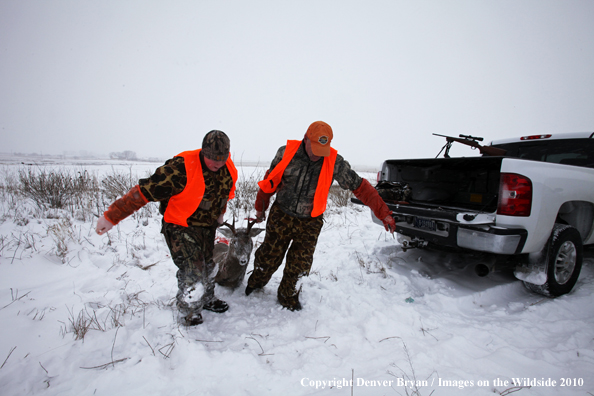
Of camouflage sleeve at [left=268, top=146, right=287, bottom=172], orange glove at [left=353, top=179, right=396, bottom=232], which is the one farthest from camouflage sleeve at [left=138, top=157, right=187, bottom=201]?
orange glove at [left=353, top=179, right=396, bottom=232]

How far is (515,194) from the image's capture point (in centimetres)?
253

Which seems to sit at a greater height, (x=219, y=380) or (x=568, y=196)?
(x=568, y=196)

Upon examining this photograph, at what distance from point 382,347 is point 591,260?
4.33 m

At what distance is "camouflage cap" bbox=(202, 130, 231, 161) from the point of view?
2.13 meters

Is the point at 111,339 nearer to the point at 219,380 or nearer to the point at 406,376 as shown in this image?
the point at 219,380

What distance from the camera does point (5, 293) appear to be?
2.51m

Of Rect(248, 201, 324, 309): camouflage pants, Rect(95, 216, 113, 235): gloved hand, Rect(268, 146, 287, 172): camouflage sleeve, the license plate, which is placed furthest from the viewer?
the license plate

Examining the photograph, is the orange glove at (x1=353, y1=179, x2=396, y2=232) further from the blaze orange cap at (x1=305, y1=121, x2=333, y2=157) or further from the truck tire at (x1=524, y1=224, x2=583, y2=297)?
the truck tire at (x1=524, y1=224, x2=583, y2=297)

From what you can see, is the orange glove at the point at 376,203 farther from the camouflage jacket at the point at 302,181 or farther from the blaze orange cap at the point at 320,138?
the blaze orange cap at the point at 320,138

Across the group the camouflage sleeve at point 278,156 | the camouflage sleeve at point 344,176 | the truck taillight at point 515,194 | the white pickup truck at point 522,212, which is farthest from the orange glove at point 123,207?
the truck taillight at point 515,194

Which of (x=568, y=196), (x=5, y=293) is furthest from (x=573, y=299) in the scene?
(x=5, y=293)

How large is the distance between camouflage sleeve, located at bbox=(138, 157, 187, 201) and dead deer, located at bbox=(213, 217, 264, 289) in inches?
34.1

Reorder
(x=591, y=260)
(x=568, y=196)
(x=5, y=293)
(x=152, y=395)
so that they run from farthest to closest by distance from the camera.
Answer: (x=591, y=260) < (x=568, y=196) < (x=5, y=293) < (x=152, y=395)

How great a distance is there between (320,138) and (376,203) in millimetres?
970
